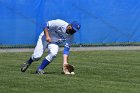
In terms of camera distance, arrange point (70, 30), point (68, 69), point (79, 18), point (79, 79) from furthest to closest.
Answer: point (79, 18)
point (68, 69)
point (70, 30)
point (79, 79)

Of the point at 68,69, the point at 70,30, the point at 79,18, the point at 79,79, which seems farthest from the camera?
the point at 79,18

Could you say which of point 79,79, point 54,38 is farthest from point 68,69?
point 79,79

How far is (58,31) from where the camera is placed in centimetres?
1352

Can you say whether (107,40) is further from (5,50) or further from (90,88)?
(90,88)

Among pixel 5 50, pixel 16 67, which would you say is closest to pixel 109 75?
pixel 16 67

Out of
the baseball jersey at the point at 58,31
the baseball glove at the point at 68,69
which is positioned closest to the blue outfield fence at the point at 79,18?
the baseball jersey at the point at 58,31

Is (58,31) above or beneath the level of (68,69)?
above

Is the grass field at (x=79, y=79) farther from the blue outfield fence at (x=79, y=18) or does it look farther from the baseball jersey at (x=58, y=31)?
the blue outfield fence at (x=79, y=18)

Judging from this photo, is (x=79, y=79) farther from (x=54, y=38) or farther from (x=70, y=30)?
(x=54, y=38)

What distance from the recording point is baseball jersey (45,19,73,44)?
43.8 ft

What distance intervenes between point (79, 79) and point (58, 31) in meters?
1.72

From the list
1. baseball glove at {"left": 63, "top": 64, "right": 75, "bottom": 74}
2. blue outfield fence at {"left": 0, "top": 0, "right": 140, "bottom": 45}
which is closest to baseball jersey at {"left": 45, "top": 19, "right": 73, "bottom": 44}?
baseball glove at {"left": 63, "top": 64, "right": 75, "bottom": 74}

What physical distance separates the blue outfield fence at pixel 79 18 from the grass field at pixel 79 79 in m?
6.04

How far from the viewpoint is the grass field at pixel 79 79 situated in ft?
35.0
